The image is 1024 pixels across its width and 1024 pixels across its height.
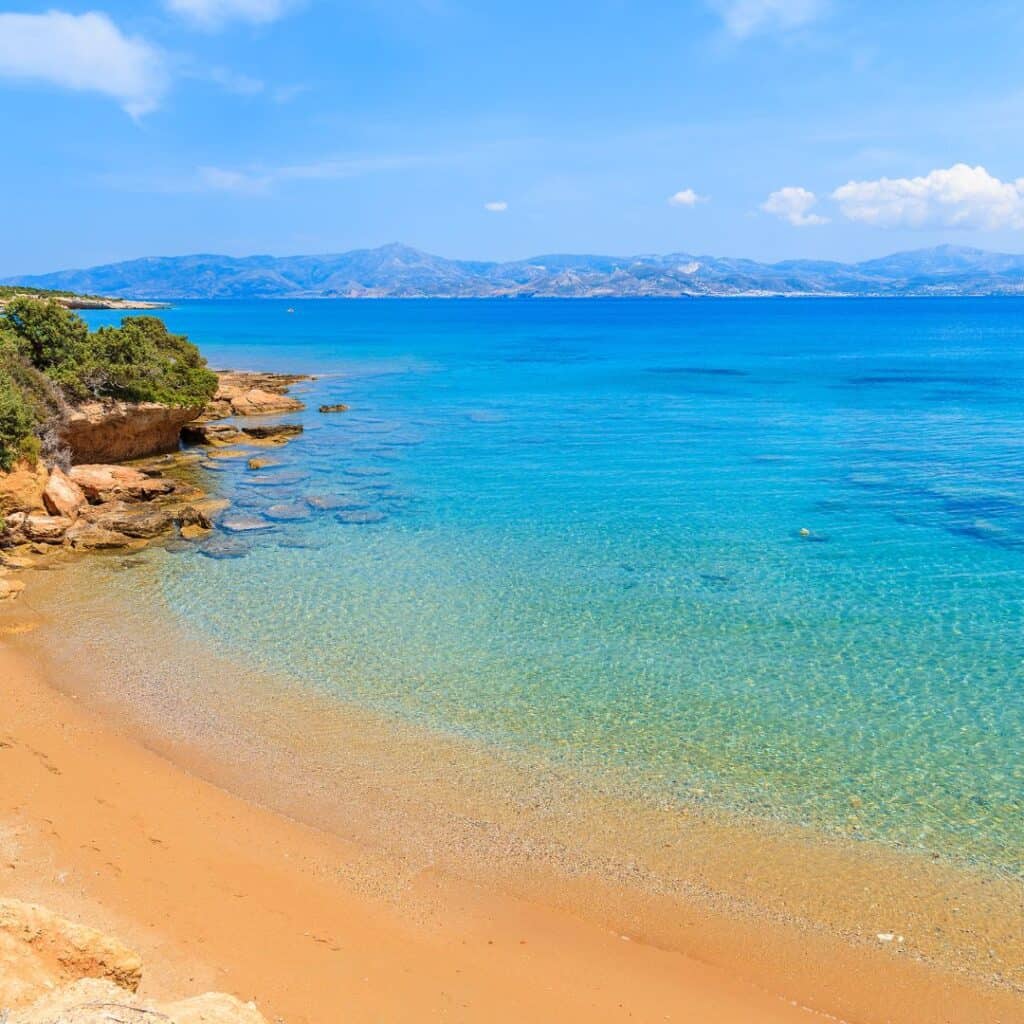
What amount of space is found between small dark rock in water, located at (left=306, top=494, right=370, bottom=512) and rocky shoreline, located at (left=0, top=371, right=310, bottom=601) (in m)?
3.42


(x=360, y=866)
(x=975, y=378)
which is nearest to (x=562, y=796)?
(x=360, y=866)

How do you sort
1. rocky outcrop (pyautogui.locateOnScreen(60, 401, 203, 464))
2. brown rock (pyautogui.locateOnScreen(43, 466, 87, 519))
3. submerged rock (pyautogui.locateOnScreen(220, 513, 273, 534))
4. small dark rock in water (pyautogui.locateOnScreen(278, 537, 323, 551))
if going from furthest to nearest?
rocky outcrop (pyautogui.locateOnScreen(60, 401, 203, 464)) < submerged rock (pyautogui.locateOnScreen(220, 513, 273, 534)) < brown rock (pyautogui.locateOnScreen(43, 466, 87, 519)) < small dark rock in water (pyautogui.locateOnScreen(278, 537, 323, 551))

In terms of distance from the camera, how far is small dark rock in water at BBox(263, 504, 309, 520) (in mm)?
28625

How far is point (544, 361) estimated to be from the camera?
279 feet

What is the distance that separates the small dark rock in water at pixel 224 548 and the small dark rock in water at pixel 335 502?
4.31 m

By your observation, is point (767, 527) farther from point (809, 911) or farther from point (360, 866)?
point (360, 866)

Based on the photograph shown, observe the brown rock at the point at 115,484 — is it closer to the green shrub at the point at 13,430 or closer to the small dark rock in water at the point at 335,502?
the green shrub at the point at 13,430

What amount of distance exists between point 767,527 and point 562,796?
52.6 feet

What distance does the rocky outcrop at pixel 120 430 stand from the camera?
33.9 meters

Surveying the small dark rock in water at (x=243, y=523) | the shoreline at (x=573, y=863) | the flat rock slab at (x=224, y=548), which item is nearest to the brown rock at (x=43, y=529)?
the flat rock slab at (x=224, y=548)

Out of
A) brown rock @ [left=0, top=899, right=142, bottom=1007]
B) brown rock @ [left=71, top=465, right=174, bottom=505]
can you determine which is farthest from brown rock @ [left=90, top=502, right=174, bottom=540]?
brown rock @ [left=0, top=899, right=142, bottom=1007]

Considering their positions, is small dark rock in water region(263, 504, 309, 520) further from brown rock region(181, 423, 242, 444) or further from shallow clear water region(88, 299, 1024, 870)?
brown rock region(181, 423, 242, 444)

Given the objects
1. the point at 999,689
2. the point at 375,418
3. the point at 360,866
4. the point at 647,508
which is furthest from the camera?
the point at 375,418

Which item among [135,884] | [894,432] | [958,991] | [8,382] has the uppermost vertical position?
[8,382]
